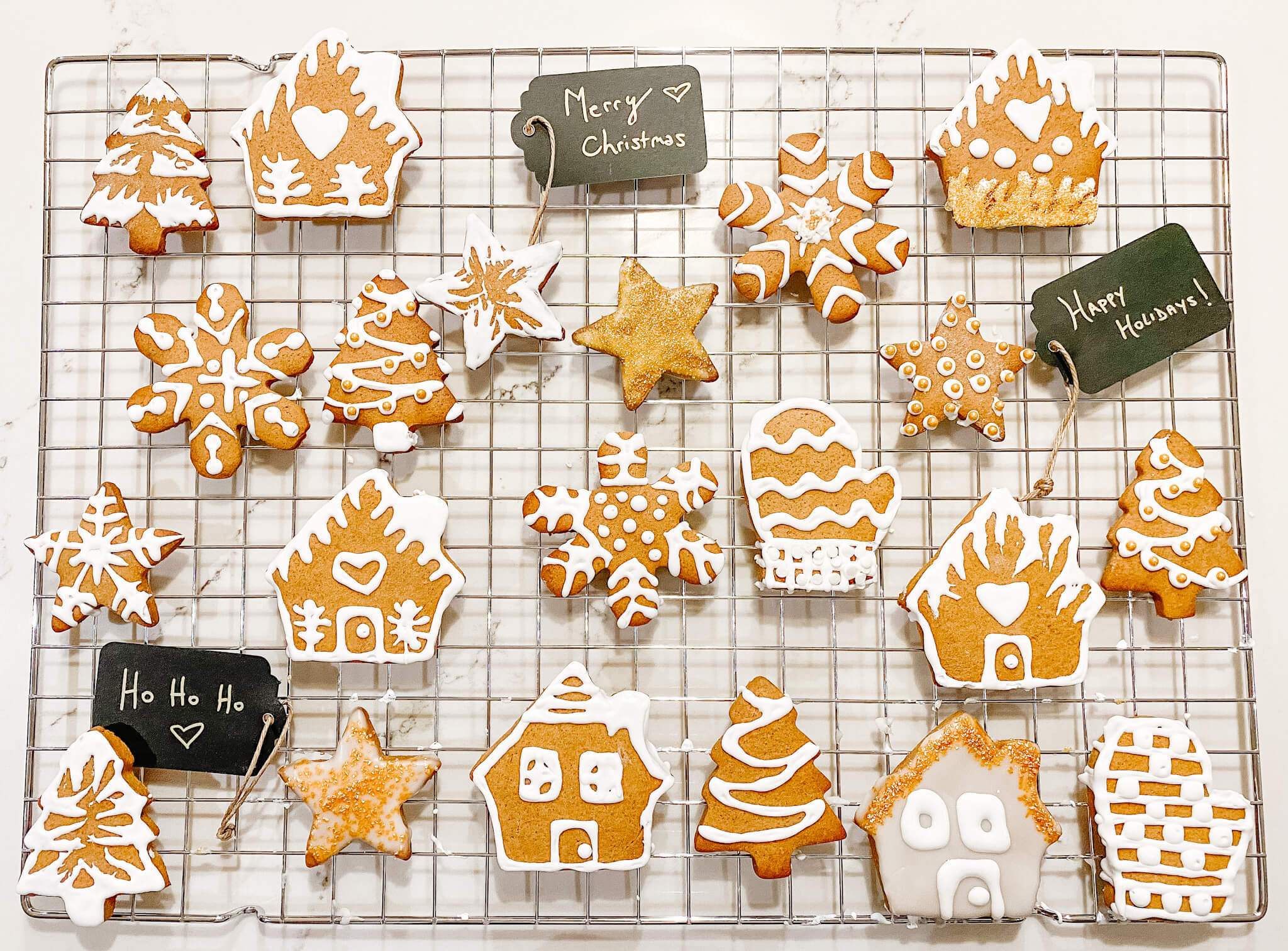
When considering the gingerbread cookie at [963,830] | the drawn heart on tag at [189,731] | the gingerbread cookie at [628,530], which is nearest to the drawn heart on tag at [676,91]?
the gingerbread cookie at [628,530]

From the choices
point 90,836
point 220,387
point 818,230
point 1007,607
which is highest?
point 818,230

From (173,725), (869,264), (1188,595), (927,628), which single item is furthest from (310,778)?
(1188,595)

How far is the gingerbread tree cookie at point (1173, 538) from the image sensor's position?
94 centimetres

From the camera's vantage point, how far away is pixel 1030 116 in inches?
37.6

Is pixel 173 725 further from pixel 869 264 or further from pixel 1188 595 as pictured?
pixel 1188 595

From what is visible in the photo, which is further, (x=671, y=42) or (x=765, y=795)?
(x=671, y=42)

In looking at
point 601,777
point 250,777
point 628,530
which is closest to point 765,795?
point 601,777

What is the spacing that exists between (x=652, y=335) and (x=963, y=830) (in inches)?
23.4

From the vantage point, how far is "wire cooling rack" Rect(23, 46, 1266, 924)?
37.9 inches

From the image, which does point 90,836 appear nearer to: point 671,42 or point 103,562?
point 103,562

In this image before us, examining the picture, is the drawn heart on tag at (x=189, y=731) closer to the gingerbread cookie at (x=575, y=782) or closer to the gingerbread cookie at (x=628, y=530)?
the gingerbread cookie at (x=575, y=782)

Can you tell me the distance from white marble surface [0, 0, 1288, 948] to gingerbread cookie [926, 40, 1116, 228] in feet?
0.37

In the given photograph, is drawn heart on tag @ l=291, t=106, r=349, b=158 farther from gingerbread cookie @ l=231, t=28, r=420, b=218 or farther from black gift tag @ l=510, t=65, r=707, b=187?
black gift tag @ l=510, t=65, r=707, b=187

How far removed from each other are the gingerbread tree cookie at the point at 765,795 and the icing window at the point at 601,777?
0.09m
